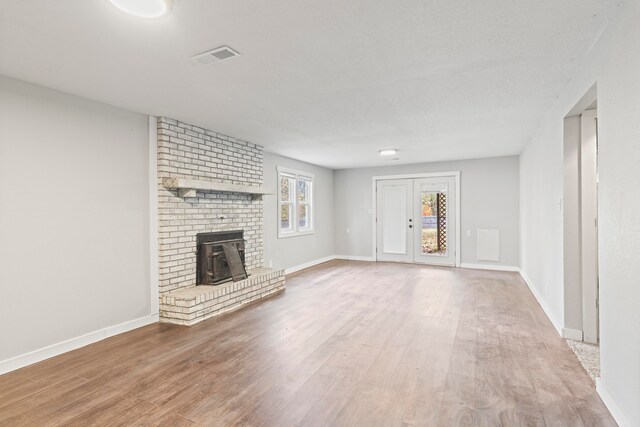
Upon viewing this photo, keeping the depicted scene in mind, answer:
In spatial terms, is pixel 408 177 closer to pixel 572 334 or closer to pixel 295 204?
pixel 295 204

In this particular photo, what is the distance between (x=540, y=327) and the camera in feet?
11.4

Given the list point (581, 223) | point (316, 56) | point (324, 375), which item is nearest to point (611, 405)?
point (581, 223)

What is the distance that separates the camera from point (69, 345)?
3.03 metres

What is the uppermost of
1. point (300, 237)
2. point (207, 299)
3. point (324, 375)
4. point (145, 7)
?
point (145, 7)

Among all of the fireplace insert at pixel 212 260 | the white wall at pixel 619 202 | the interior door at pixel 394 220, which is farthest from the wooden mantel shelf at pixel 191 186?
the interior door at pixel 394 220

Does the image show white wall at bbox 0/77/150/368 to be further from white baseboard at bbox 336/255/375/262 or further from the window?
white baseboard at bbox 336/255/375/262

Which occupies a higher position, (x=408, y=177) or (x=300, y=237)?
(x=408, y=177)

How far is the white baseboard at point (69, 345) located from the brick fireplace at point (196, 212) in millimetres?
293

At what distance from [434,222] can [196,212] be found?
521cm

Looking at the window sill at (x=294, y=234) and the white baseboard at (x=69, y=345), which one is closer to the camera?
the white baseboard at (x=69, y=345)

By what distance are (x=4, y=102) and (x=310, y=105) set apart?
2588 millimetres

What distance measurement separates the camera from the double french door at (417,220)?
726 cm

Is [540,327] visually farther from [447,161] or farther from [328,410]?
[447,161]

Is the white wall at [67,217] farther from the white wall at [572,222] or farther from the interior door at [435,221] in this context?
the interior door at [435,221]
